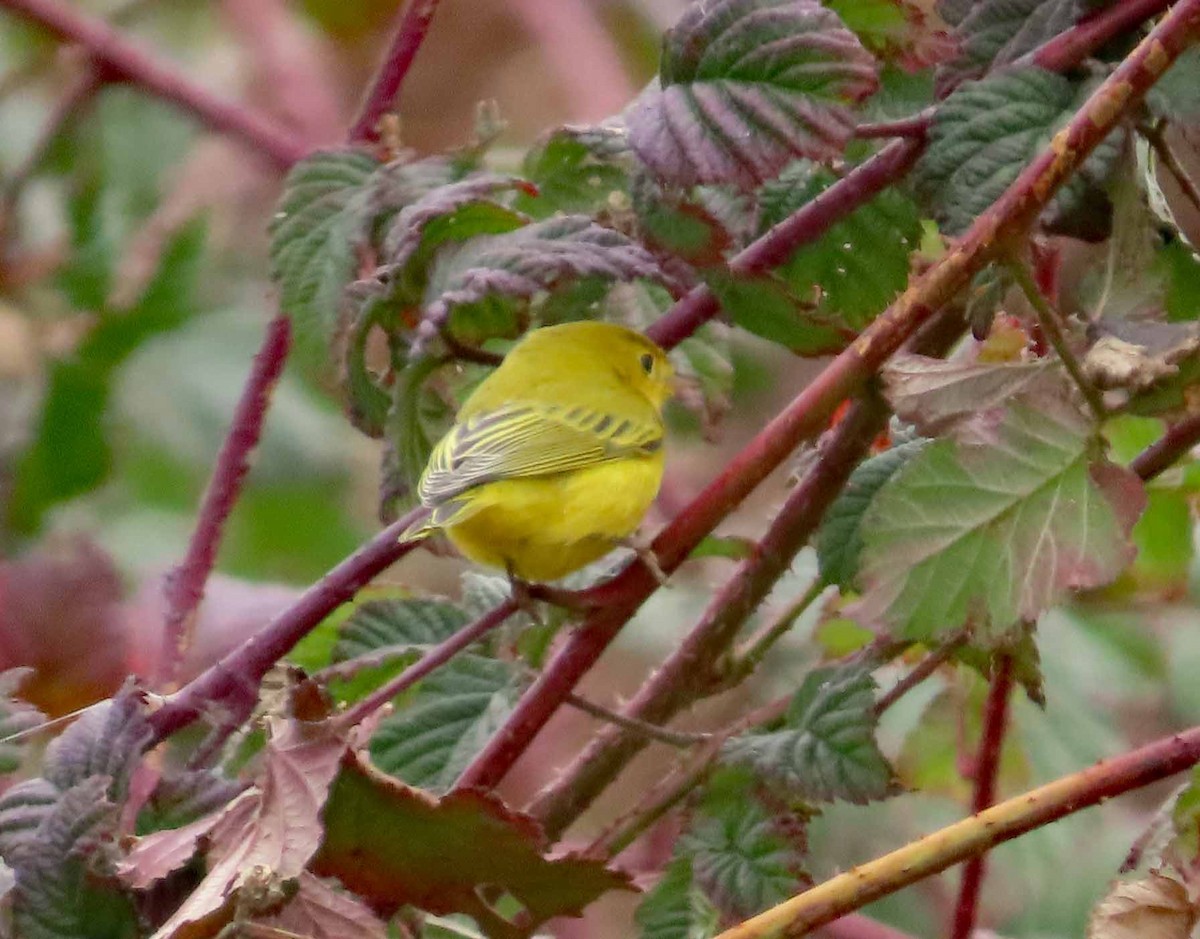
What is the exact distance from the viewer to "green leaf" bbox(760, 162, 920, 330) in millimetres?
903

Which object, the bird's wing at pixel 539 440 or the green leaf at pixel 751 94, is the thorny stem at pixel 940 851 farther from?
the bird's wing at pixel 539 440

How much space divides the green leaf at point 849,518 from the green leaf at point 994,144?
14 cm

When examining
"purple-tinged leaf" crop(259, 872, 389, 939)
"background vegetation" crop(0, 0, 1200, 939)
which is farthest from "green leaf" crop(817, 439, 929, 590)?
"purple-tinged leaf" crop(259, 872, 389, 939)

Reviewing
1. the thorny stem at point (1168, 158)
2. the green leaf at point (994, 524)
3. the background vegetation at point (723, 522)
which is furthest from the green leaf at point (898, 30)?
the green leaf at point (994, 524)

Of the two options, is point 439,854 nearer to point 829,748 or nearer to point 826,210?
point 829,748

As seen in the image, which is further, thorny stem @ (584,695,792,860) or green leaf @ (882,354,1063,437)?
thorny stem @ (584,695,792,860)

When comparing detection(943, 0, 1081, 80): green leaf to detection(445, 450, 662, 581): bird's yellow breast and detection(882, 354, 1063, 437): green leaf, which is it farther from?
detection(445, 450, 662, 581): bird's yellow breast

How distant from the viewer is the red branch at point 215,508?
3.31 feet

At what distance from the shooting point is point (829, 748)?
865mm

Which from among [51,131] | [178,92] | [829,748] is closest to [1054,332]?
[829,748]

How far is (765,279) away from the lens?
87 centimetres

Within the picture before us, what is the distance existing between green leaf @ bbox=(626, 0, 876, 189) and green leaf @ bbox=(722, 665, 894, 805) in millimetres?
291

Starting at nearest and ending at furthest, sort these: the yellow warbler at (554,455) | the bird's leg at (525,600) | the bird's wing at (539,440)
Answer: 1. the bird's leg at (525,600)
2. the yellow warbler at (554,455)
3. the bird's wing at (539,440)

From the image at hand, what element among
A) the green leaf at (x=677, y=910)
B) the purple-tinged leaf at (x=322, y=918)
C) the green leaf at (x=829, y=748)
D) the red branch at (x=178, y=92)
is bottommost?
A: the green leaf at (x=677, y=910)
